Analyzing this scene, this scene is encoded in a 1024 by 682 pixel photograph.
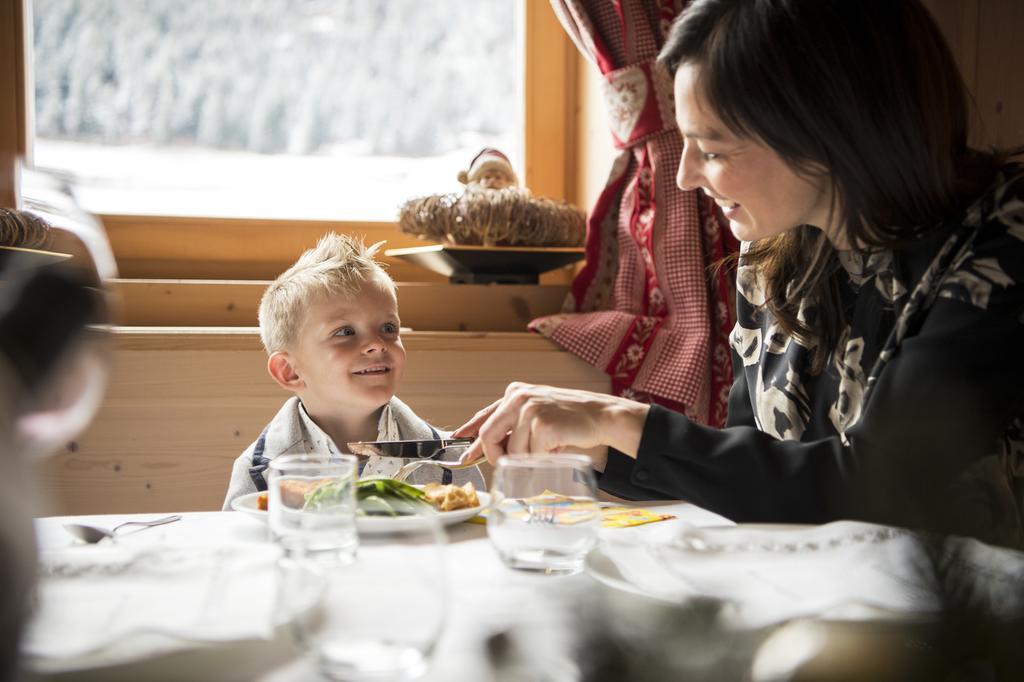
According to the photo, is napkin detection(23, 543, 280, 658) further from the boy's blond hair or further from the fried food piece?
the boy's blond hair

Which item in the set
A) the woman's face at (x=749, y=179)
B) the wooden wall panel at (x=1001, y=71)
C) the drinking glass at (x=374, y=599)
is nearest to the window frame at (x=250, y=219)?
the wooden wall panel at (x=1001, y=71)

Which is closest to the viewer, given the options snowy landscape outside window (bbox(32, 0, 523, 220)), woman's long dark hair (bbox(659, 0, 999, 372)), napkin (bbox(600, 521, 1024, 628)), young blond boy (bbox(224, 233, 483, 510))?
napkin (bbox(600, 521, 1024, 628))

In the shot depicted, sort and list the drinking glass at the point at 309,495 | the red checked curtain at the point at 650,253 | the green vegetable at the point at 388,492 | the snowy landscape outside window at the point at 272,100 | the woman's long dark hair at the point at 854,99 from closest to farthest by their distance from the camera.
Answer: the drinking glass at the point at 309,495
the green vegetable at the point at 388,492
the woman's long dark hair at the point at 854,99
the red checked curtain at the point at 650,253
the snowy landscape outside window at the point at 272,100

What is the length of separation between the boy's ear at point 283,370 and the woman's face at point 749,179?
0.80 metres

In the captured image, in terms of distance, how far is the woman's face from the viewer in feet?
3.36

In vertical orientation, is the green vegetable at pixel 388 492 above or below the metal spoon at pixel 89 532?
above

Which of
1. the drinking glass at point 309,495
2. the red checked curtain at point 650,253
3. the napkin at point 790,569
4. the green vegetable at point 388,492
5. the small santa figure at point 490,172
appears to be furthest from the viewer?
the small santa figure at point 490,172

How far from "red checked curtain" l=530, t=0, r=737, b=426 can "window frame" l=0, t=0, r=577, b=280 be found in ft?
1.03

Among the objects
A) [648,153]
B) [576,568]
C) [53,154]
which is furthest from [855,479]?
[53,154]

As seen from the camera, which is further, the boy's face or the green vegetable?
the boy's face

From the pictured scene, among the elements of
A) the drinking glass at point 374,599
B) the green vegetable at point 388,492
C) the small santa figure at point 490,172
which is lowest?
the green vegetable at point 388,492

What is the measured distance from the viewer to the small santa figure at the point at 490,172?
1974 millimetres

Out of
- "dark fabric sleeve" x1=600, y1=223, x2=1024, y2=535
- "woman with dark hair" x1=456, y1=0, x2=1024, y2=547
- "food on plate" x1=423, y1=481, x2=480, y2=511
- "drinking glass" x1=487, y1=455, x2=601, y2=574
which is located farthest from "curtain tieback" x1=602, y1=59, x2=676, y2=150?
"drinking glass" x1=487, y1=455, x2=601, y2=574

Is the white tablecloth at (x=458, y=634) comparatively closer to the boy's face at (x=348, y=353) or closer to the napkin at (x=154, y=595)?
the napkin at (x=154, y=595)
